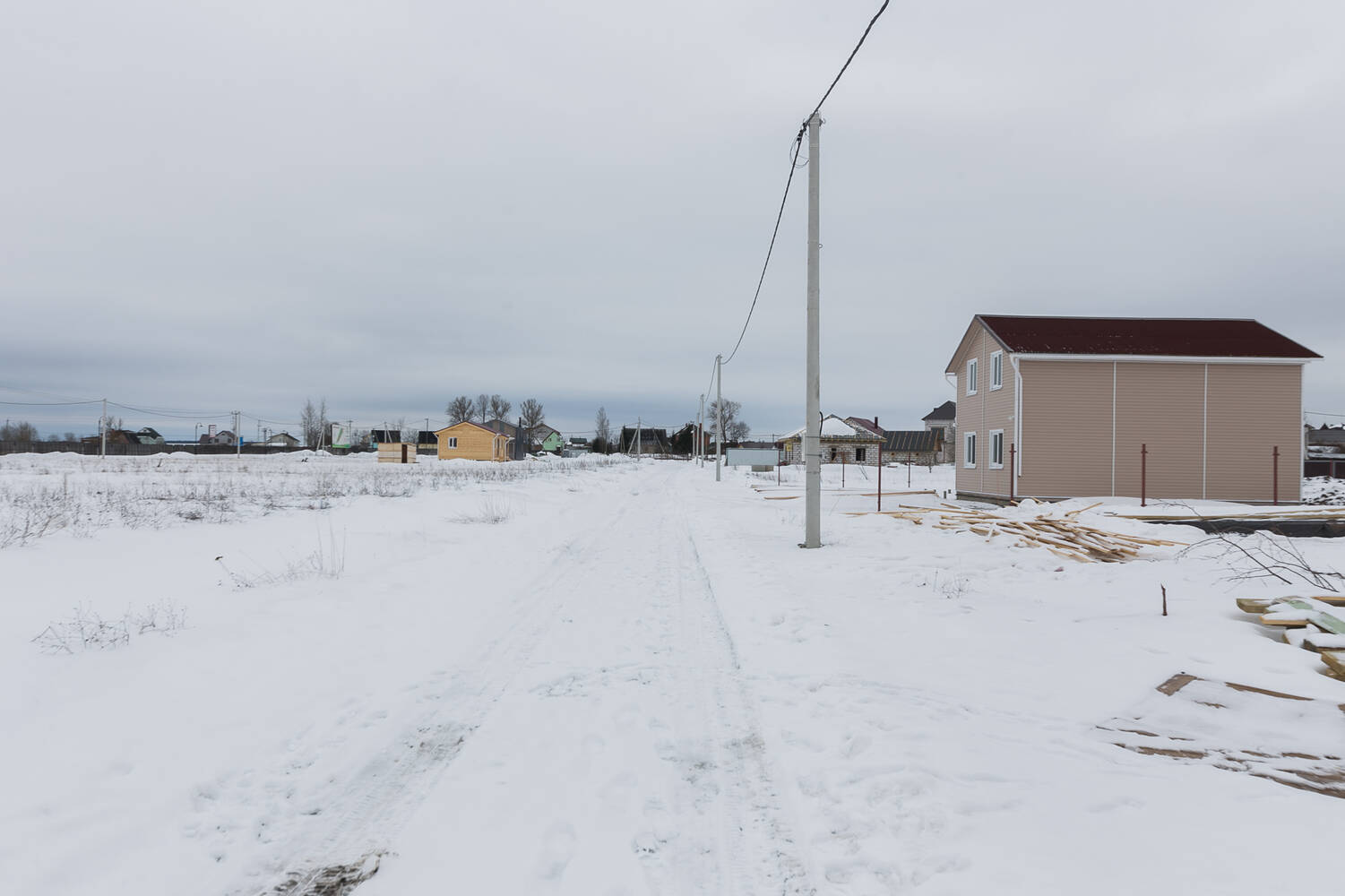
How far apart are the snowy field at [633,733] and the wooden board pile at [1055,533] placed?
149 cm

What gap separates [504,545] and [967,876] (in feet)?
30.4

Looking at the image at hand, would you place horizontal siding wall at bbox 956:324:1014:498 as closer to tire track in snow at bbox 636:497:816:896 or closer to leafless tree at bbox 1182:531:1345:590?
leafless tree at bbox 1182:531:1345:590

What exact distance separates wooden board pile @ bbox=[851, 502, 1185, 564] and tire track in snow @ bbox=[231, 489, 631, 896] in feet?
29.0

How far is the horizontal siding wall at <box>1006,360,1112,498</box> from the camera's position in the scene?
2130cm

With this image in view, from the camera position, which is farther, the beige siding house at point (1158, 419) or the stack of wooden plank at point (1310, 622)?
the beige siding house at point (1158, 419)

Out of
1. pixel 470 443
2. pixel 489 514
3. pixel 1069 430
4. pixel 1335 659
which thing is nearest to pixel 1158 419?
pixel 1069 430

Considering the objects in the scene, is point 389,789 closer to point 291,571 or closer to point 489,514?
point 291,571

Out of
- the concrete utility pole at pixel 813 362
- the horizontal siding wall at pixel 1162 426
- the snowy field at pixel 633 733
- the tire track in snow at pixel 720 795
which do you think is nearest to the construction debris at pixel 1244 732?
the snowy field at pixel 633 733

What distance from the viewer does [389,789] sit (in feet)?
11.1

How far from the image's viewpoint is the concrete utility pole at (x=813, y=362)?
1138 cm

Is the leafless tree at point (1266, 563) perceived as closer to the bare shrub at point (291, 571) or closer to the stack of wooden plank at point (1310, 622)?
the stack of wooden plank at point (1310, 622)

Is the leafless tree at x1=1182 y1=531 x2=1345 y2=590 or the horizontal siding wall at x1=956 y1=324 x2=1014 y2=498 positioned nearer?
the leafless tree at x1=1182 y1=531 x2=1345 y2=590

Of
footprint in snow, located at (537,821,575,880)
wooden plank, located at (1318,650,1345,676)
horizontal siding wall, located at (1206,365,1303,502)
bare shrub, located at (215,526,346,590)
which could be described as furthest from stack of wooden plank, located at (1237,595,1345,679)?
horizontal siding wall, located at (1206,365,1303,502)

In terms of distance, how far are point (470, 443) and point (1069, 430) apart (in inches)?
1978
